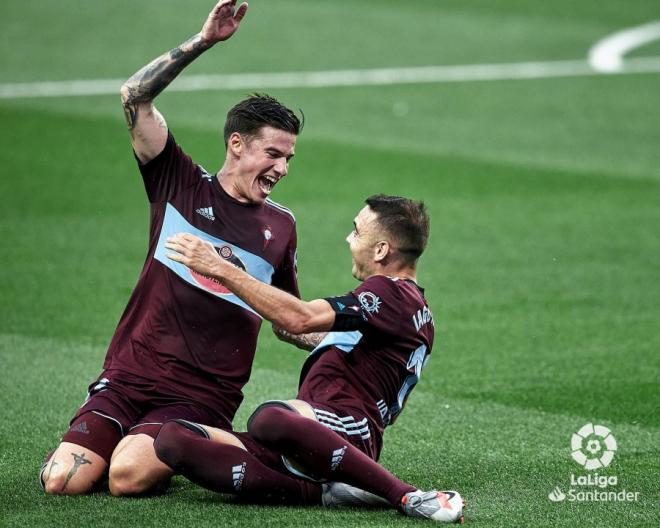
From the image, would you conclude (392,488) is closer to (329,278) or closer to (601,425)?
(601,425)

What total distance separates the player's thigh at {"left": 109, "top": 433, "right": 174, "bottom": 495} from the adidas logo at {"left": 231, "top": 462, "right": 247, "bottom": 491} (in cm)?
41

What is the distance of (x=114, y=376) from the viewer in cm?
662

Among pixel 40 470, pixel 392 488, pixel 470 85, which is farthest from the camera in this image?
pixel 470 85

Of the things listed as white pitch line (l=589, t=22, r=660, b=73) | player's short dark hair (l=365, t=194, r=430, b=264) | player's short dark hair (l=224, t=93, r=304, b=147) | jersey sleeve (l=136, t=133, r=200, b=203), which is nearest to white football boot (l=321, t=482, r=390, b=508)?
player's short dark hair (l=365, t=194, r=430, b=264)

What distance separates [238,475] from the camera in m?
5.85

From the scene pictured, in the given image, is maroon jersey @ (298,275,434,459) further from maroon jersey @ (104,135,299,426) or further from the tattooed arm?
maroon jersey @ (104,135,299,426)

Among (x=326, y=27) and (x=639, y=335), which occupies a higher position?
(x=326, y=27)

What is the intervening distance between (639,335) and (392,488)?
4731mm

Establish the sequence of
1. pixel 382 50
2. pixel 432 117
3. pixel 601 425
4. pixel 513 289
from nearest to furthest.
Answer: pixel 601 425
pixel 513 289
pixel 432 117
pixel 382 50

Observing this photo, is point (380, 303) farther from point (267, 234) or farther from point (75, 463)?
point (75, 463)

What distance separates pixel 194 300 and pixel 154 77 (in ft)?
4.08

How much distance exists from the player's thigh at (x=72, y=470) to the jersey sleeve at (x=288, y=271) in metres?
1.42

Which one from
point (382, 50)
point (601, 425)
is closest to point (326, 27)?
point (382, 50)

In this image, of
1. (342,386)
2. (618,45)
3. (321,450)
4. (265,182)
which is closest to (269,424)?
(321,450)
